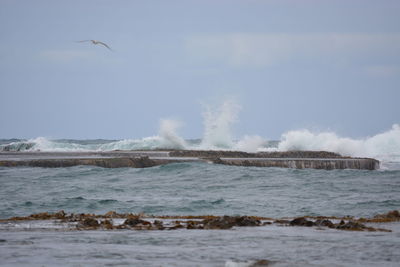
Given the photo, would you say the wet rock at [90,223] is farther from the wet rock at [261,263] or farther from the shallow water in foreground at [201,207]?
the wet rock at [261,263]

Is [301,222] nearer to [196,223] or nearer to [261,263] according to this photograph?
[196,223]

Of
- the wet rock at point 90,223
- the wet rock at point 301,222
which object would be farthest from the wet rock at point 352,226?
the wet rock at point 90,223

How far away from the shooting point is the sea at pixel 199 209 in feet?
43.7

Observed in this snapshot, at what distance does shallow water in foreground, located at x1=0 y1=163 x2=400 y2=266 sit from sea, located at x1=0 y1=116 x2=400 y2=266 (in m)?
0.02

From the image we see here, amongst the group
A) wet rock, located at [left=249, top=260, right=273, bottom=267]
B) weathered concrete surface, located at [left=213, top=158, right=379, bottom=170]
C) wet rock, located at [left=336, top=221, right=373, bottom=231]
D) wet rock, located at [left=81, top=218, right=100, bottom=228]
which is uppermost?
weathered concrete surface, located at [left=213, top=158, right=379, bottom=170]

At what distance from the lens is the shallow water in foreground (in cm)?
1334

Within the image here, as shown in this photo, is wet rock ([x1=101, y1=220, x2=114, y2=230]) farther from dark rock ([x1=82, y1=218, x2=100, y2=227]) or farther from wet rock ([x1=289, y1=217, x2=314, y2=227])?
wet rock ([x1=289, y1=217, x2=314, y2=227])

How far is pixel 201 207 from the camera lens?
78.7ft

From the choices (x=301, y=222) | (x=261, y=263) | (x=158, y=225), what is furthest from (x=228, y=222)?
(x=261, y=263)

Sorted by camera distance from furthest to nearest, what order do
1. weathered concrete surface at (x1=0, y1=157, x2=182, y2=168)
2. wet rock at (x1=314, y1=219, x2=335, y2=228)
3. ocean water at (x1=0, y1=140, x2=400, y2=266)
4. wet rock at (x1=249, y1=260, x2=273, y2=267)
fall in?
weathered concrete surface at (x1=0, y1=157, x2=182, y2=168)
wet rock at (x1=314, y1=219, x2=335, y2=228)
ocean water at (x1=0, y1=140, x2=400, y2=266)
wet rock at (x1=249, y1=260, x2=273, y2=267)

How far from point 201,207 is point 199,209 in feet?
1.65

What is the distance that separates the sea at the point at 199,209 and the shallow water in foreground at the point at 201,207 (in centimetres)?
2

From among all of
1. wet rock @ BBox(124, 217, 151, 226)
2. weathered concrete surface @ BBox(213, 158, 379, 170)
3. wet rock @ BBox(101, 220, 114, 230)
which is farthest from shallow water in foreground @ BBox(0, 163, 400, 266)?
weathered concrete surface @ BBox(213, 158, 379, 170)

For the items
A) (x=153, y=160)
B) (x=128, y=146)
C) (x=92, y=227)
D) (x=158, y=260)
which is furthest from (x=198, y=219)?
(x=128, y=146)
